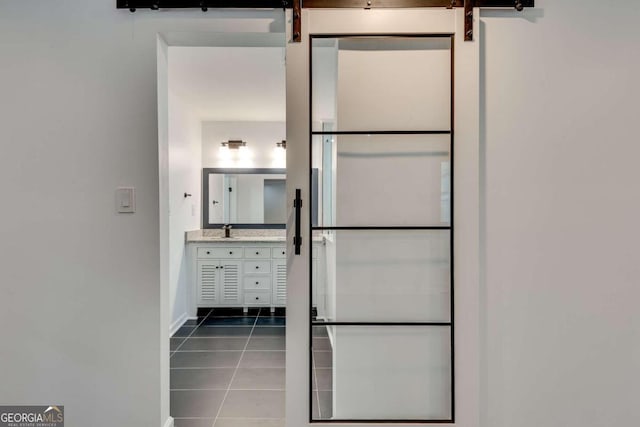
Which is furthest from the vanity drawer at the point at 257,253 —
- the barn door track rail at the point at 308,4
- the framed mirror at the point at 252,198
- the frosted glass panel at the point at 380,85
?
the barn door track rail at the point at 308,4

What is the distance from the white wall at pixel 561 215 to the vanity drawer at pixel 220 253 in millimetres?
2921

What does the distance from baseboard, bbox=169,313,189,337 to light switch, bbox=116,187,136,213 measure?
6.77ft

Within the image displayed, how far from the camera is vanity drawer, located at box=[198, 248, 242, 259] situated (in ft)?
12.9

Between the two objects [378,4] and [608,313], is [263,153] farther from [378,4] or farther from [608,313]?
[608,313]

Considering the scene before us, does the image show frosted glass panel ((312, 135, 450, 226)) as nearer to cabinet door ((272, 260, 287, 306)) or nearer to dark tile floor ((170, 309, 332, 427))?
dark tile floor ((170, 309, 332, 427))

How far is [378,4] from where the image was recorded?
1.57m

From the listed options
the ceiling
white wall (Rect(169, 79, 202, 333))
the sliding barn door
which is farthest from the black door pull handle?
white wall (Rect(169, 79, 202, 333))

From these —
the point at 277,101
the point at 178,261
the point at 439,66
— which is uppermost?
the point at 277,101

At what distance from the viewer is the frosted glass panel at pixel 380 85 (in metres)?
1.62

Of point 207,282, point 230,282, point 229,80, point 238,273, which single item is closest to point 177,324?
point 207,282


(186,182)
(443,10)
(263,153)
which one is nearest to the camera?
(443,10)

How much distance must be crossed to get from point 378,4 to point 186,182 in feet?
9.64

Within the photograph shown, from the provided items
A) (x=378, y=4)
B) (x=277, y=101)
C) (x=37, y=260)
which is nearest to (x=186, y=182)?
(x=277, y=101)

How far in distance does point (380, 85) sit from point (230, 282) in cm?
304
